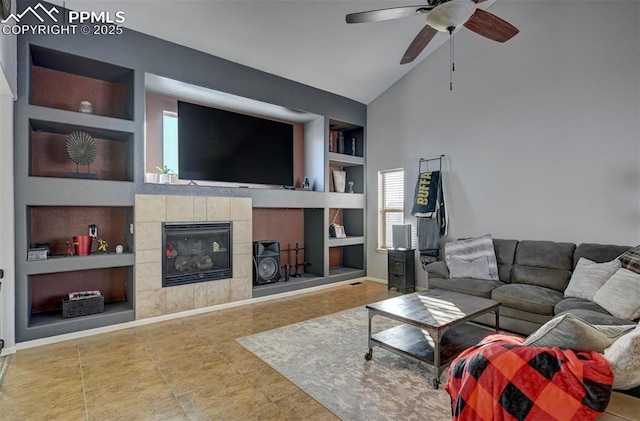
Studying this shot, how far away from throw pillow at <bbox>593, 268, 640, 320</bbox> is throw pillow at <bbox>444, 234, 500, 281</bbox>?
1150 mm

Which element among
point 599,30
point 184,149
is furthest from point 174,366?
point 599,30

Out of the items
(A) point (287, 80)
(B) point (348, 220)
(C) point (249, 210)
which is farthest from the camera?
(B) point (348, 220)

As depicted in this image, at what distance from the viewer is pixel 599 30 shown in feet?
12.0

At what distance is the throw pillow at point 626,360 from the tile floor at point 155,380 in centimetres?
151

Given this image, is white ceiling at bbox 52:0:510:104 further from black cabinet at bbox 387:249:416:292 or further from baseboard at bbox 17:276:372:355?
baseboard at bbox 17:276:372:355

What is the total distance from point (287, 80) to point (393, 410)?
4.44 meters

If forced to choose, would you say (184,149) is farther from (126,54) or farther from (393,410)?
(393,410)

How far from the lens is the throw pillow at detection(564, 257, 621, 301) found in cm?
307

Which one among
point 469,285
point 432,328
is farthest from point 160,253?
point 469,285

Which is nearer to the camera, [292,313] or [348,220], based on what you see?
[292,313]

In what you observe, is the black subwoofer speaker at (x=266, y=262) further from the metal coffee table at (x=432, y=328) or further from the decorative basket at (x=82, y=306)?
the metal coffee table at (x=432, y=328)

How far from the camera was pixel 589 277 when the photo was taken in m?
3.16

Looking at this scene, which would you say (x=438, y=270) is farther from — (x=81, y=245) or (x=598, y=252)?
(x=81, y=245)

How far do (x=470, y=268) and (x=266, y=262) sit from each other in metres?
2.78
